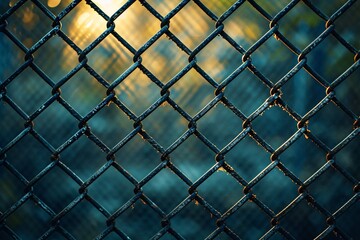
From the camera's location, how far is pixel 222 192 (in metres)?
2.39

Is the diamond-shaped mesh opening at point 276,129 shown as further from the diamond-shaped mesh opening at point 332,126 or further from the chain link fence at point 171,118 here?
the diamond-shaped mesh opening at point 332,126

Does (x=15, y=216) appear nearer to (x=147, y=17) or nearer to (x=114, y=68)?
(x=114, y=68)

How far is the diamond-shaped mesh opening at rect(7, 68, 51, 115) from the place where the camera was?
2020 millimetres

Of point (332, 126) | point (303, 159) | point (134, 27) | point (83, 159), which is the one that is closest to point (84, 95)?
point (83, 159)

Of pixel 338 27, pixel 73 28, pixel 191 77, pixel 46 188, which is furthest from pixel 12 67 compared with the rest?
pixel 338 27

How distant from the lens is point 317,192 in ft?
8.13

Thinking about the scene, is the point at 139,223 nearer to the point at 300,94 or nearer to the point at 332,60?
the point at 300,94

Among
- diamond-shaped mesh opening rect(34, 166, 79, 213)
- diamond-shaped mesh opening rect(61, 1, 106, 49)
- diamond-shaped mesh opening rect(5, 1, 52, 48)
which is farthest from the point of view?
diamond-shaped mesh opening rect(34, 166, 79, 213)

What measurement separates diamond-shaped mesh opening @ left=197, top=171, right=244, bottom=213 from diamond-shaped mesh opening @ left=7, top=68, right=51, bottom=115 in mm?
1027

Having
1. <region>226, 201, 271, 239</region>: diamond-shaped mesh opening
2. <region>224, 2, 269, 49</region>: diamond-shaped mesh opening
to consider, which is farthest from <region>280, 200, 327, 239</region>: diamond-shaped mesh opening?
<region>224, 2, 269, 49</region>: diamond-shaped mesh opening

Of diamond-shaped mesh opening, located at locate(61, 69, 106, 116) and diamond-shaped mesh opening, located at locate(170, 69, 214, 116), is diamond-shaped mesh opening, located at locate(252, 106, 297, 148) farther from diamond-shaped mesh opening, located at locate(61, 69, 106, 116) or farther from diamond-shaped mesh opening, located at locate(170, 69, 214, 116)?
diamond-shaped mesh opening, located at locate(61, 69, 106, 116)

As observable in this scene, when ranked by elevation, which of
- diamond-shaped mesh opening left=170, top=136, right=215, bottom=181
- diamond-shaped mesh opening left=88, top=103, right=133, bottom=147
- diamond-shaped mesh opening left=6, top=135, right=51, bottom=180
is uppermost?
diamond-shaped mesh opening left=6, top=135, right=51, bottom=180

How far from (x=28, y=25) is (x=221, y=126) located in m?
1.11

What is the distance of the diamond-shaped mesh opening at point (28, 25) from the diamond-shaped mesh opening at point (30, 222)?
85cm
